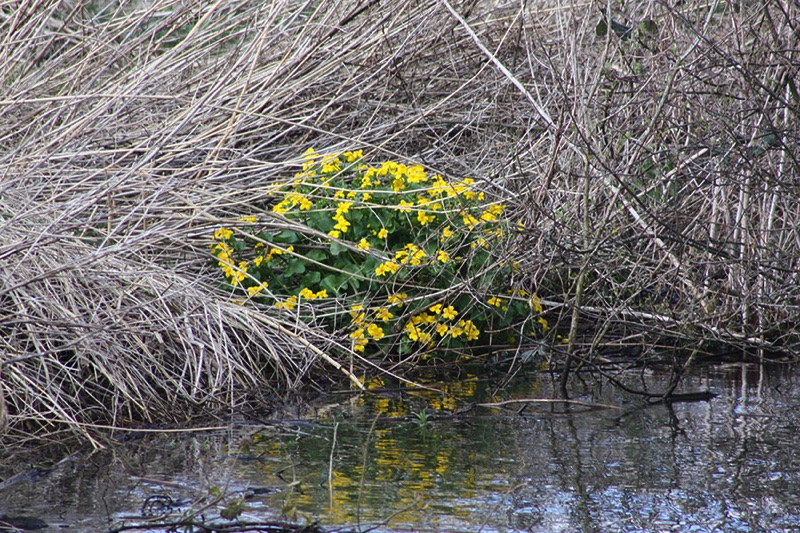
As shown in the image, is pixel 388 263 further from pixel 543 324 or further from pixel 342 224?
pixel 543 324

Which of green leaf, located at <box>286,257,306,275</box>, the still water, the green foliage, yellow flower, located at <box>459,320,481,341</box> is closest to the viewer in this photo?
the still water

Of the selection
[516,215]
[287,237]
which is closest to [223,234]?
[287,237]

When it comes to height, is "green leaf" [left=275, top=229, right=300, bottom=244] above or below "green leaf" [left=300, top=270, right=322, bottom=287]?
above

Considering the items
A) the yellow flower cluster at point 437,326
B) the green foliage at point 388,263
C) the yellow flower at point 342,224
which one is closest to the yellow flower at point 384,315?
the green foliage at point 388,263

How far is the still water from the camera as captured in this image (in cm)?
356

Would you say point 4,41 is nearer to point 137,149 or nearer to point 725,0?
point 137,149

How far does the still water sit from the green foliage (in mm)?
575

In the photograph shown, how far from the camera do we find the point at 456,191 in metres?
5.92

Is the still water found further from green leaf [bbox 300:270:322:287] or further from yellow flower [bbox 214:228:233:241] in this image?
yellow flower [bbox 214:228:233:241]

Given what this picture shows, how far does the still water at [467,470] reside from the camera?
3.56 metres

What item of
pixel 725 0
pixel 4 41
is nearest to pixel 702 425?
pixel 725 0

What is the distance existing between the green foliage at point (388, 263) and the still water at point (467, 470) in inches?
22.7

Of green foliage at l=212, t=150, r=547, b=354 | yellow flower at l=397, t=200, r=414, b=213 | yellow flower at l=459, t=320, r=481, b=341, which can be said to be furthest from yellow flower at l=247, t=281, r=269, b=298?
yellow flower at l=459, t=320, r=481, b=341

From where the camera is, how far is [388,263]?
5.81 meters
